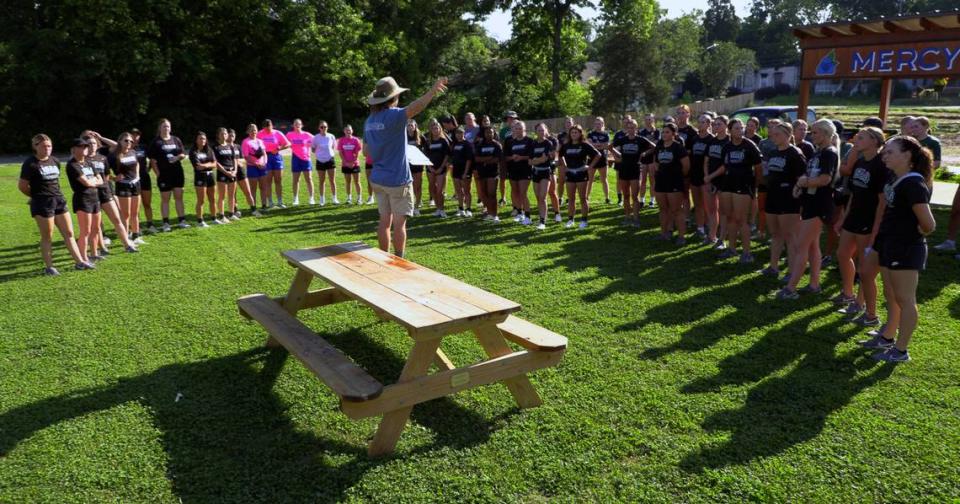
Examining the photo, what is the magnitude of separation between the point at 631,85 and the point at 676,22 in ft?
44.6

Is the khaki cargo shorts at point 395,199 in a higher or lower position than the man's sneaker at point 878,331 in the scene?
higher

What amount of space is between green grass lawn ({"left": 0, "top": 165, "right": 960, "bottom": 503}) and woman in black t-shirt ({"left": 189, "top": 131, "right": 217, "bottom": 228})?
4167mm

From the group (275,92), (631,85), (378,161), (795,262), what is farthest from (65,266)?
(631,85)

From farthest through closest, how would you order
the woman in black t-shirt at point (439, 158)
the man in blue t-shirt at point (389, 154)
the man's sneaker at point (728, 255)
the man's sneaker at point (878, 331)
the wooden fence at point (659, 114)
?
1. the wooden fence at point (659, 114)
2. the woman in black t-shirt at point (439, 158)
3. the man's sneaker at point (728, 255)
4. the man in blue t-shirt at point (389, 154)
5. the man's sneaker at point (878, 331)

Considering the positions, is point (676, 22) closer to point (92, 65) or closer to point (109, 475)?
point (92, 65)

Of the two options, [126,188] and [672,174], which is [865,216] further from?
[126,188]

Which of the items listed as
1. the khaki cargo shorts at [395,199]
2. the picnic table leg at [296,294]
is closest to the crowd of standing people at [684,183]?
the khaki cargo shorts at [395,199]

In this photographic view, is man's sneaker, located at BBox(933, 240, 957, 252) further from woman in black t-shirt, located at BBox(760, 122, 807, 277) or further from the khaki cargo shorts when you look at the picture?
the khaki cargo shorts

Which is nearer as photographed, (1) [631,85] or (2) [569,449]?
(2) [569,449]

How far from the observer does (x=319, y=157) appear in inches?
551

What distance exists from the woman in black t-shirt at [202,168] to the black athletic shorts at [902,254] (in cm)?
1048

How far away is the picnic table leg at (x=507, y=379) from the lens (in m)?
4.25

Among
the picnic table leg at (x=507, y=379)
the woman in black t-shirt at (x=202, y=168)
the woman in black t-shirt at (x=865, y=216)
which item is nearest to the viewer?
the picnic table leg at (x=507, y=379)

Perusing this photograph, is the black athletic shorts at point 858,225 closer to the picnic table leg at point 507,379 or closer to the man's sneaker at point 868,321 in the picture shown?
the man's sneaker at point 868,321
